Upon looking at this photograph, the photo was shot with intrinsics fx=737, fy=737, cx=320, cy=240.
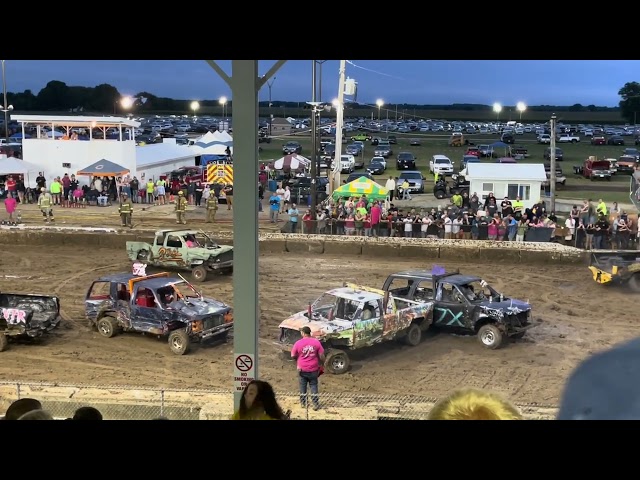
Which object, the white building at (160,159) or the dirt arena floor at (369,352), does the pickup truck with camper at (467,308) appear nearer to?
the dirt arena floor at (369,352)

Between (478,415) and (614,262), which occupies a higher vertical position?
(478,415)

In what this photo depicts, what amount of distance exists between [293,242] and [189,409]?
12.6 meters

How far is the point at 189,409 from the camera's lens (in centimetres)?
937

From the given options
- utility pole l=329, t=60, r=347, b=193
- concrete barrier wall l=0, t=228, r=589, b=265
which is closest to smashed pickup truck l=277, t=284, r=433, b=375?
concrete barrier wall l=0, t=228, r=589, b=265

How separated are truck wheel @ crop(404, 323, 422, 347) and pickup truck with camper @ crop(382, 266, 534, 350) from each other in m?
0.49

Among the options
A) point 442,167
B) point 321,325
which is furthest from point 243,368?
point 442,167

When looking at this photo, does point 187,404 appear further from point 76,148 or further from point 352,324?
point 76,148

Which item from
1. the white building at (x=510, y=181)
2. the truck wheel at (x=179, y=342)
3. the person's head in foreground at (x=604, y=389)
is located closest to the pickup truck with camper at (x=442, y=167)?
the white building at (x=510, y=181)

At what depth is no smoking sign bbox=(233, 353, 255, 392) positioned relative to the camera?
796cm

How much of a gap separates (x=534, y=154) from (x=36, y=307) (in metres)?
45.8

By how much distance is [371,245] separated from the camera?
21.6m

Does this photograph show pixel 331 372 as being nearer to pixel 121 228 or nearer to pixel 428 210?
pixel 121 228
